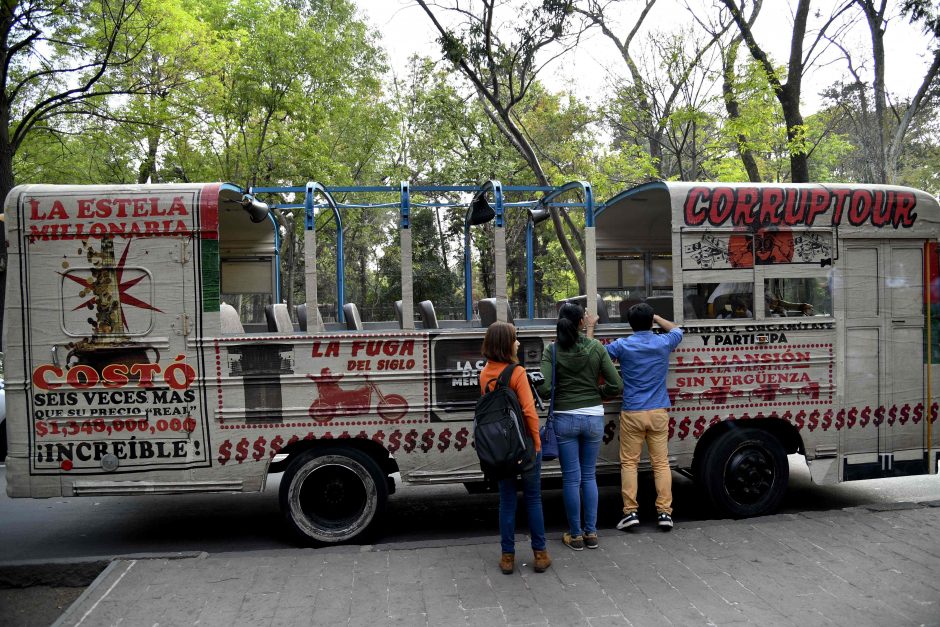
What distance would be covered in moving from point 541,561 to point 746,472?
2360 mm

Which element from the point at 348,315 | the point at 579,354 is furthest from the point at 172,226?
the point at 579,354

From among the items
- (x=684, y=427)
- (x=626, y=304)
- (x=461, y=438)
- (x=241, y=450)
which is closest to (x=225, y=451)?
(x=241, y=450)

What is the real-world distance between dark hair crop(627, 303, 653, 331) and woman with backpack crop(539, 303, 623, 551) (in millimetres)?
498

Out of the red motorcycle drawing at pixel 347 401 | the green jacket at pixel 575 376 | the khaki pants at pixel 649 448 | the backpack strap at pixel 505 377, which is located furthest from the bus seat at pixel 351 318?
the khaki pants at pixel 649 448

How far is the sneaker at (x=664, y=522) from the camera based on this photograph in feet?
19.4

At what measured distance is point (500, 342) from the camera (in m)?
4.98

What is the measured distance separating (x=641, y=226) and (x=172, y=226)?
16.0 feet

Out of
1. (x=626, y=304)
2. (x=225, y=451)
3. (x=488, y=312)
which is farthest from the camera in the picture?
(x=626, y=304)

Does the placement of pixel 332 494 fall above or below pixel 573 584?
above

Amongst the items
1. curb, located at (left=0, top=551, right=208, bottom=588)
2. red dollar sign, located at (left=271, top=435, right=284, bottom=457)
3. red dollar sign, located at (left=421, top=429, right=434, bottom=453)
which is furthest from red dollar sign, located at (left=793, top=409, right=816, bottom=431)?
curb, located at (left=0, top=551, right=208, bottom=588)

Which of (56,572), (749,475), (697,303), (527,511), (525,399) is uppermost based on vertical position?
(697,303)

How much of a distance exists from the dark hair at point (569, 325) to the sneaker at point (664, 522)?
1660 mm

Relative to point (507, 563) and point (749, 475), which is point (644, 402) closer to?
point (749, 475)

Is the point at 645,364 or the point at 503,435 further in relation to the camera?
the point at 645,364
